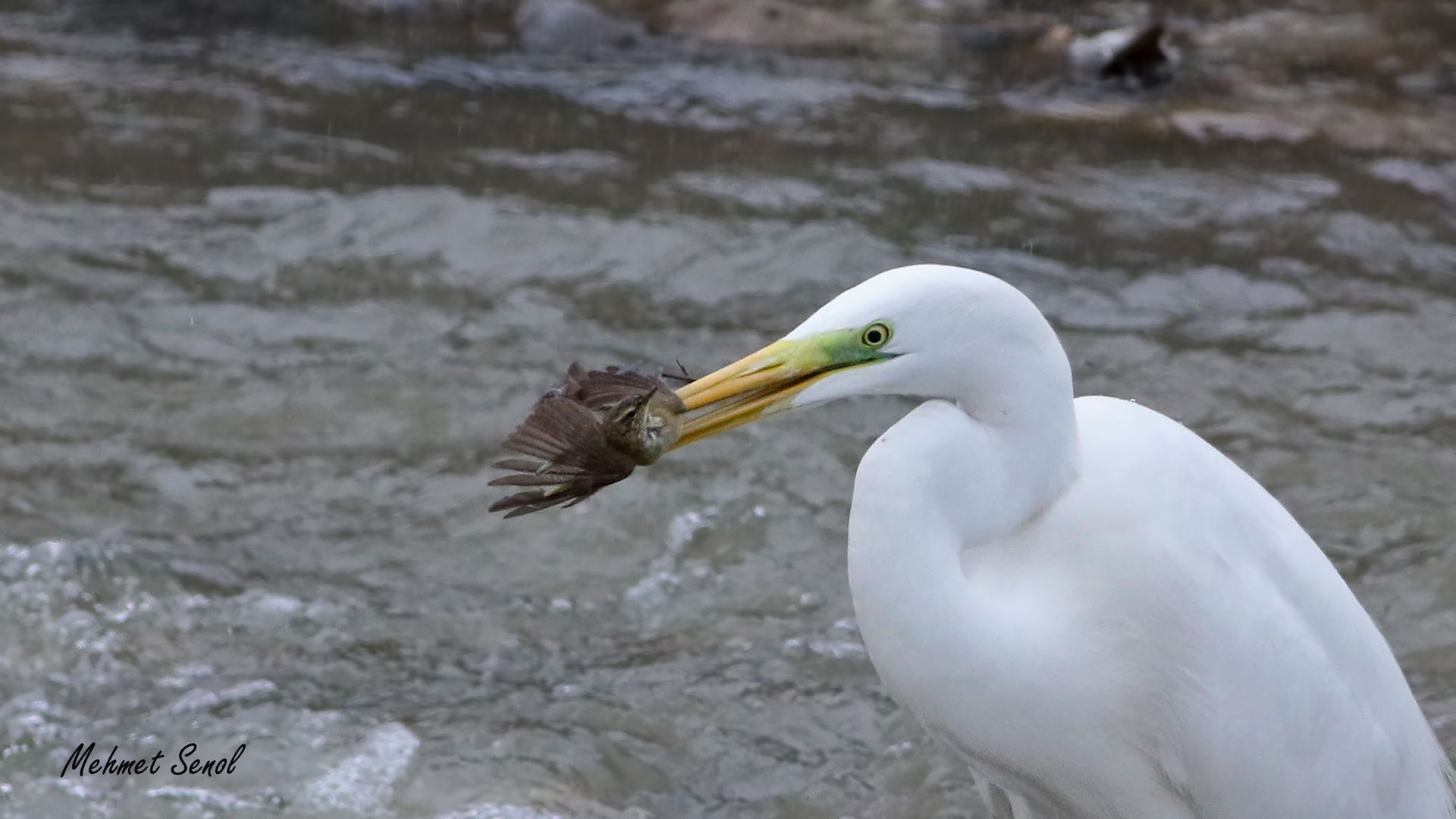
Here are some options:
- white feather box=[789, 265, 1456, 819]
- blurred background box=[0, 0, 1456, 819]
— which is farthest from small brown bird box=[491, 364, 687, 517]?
blurred background box=[0, 0, 1456, 819]

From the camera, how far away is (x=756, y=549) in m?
5.55

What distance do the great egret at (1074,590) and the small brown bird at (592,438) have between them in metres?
0.06

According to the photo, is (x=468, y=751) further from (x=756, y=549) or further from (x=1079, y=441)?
(x=1079, y=441)

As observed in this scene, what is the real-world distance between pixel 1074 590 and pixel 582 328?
12.7 feet

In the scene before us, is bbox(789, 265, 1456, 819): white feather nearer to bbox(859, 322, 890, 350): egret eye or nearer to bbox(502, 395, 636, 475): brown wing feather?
bbox(859, 322, 890, 350): egret eye

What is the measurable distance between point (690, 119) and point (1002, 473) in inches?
249

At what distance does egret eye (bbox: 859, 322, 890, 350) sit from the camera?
9.11 feet

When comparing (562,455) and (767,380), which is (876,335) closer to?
(767,380)

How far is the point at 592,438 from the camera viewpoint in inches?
109

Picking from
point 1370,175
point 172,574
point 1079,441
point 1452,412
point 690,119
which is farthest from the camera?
point 690,119

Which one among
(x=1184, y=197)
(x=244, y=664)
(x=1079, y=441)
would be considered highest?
(x=1079, y=441)

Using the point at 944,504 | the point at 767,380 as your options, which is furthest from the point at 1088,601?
the point at 767,380

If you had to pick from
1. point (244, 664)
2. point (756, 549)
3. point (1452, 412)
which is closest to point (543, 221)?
point (756, 549)

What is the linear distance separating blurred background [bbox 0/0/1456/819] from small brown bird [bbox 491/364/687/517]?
1.72 meters
